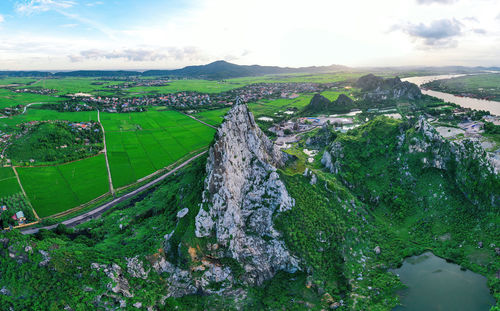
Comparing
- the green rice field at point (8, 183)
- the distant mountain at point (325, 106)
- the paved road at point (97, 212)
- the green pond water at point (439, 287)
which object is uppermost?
the distant mountain at point (325, 106)

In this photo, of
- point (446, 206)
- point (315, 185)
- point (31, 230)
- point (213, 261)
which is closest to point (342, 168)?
point (315, 185)

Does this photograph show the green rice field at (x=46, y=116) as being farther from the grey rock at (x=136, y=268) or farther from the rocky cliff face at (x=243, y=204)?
the grey rock at (x=136, y=268)

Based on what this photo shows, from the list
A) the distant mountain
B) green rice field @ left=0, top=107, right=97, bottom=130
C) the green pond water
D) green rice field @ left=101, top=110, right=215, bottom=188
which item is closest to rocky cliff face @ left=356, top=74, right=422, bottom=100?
the distant mountain

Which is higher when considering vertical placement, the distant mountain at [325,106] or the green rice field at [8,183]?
the distant mountain at [325,106]

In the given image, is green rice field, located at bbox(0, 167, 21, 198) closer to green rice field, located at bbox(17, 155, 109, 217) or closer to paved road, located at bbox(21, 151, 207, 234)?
green rice field, located at bbox(17, 155, 109, 217)

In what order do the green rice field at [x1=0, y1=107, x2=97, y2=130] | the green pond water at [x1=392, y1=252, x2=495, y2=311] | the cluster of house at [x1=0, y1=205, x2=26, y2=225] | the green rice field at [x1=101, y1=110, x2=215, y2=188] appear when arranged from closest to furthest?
the green pond water at [x1=392, y1=252, x2=495, y2=311], the cluster of house at [x1=0, y1=205, x2=26, y2=225], the green rice field at [x1=101, y1=110, x2=215, y2=188], the green rice field at [x1=0, y1=107, x2=97, y2=130]

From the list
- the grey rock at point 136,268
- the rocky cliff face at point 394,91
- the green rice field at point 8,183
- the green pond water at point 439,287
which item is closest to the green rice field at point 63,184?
the green rice field at point 8,183
